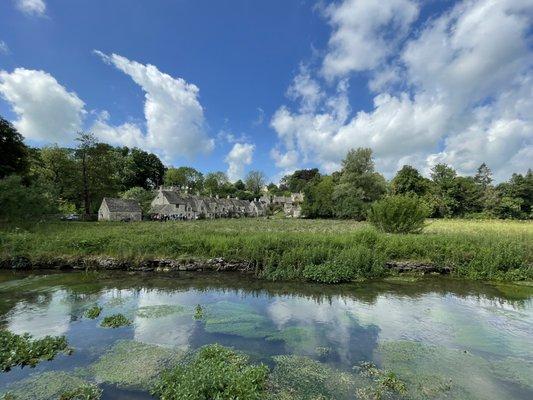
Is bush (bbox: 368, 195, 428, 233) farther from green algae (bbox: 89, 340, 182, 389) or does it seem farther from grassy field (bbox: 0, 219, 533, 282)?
green algae (bbox: 89, 340, 182, 389)

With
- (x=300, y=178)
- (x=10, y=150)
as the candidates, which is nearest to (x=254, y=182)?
(x=300, y=178)

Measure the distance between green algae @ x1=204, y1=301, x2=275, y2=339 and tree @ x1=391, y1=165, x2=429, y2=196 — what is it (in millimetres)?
54258

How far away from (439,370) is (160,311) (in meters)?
8.21

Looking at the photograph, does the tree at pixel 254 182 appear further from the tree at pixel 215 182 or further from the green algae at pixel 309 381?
the green algae at pixel 309 381

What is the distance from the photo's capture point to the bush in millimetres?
22641

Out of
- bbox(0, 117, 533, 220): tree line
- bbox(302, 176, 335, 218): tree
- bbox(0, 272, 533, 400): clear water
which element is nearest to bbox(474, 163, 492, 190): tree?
bbox(0, 117, 533, 220): tree line

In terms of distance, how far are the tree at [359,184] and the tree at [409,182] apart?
331cm

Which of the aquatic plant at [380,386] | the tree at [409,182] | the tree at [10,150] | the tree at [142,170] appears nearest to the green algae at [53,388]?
the aquatic plant at [380,386]

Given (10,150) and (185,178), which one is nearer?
(10,150)

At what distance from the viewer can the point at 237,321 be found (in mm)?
9523

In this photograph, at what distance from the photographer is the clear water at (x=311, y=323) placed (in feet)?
21.7

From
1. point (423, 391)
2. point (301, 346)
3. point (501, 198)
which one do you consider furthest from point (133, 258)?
point (501, 198)

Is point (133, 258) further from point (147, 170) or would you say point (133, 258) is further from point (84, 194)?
point (147, 170)

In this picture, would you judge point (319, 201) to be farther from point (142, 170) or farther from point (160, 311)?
point (160, 311)
